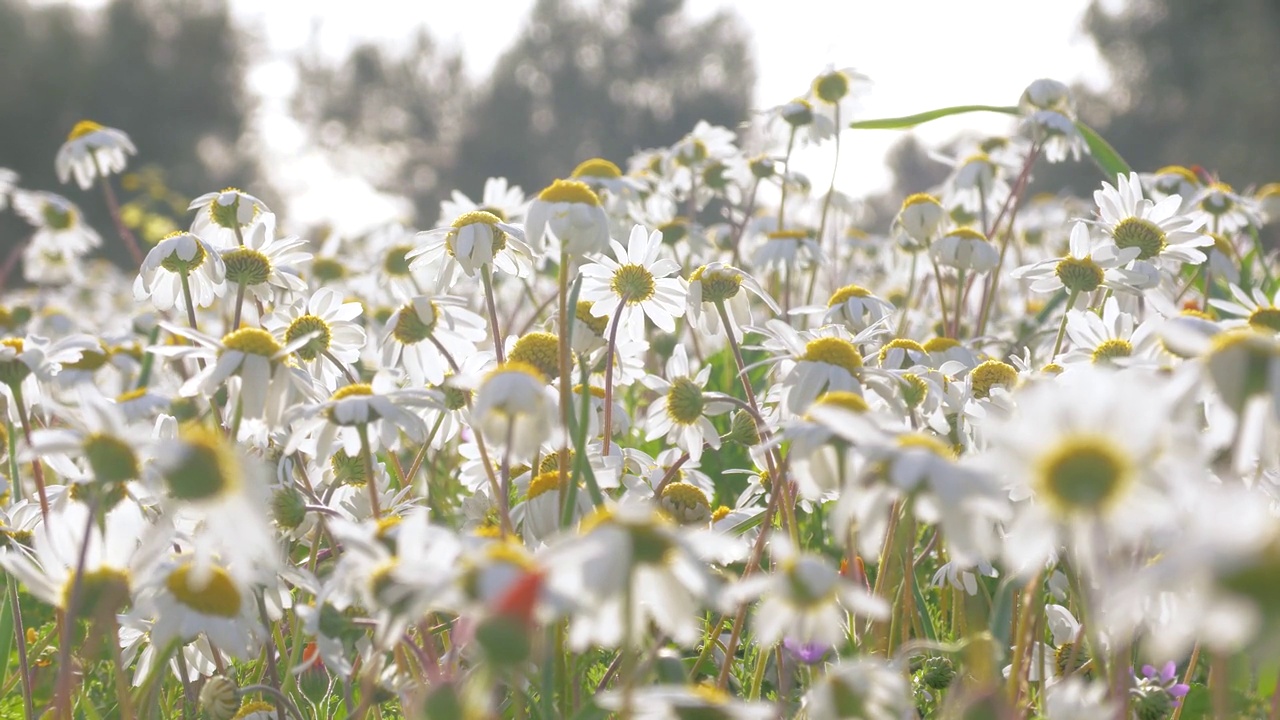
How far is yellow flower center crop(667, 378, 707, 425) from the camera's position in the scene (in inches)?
81.1

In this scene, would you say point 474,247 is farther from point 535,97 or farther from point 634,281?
point 535,97

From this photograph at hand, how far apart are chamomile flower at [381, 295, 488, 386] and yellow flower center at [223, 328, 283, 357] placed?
1.66 feet

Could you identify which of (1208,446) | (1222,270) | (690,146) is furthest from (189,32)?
(1208,446)

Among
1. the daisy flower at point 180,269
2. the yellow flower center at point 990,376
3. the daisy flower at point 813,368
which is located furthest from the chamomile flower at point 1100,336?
the daisy flower at point 180,269

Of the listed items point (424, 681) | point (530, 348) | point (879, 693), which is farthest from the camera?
point (530, 348)

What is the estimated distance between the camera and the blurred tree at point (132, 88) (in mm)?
23156

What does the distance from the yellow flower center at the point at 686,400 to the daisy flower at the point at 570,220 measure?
28 centimetres

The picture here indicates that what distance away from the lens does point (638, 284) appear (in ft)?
7.36

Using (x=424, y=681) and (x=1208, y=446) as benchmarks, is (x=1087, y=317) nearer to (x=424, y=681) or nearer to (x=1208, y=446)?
(x=1208, y=446)

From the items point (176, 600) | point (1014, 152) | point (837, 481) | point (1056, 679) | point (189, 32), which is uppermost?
point (189, 32)

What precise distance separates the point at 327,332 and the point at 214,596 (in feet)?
2.92

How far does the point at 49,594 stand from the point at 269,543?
1.49 ft

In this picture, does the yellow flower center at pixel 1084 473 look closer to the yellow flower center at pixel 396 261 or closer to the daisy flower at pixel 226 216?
the daisy flower at pixel 226 216

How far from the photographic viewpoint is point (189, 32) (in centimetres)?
2581
